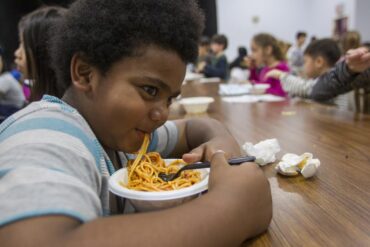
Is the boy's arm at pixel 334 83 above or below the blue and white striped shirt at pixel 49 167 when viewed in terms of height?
below

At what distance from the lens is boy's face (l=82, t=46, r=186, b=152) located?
624 mm

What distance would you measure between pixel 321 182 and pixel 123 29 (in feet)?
1.71

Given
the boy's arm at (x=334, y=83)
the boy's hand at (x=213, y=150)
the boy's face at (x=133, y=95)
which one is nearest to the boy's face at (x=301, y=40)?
the boy's arm at (x=334, y=83)

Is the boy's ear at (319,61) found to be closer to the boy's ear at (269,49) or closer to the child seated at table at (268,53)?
the child seated at table at (268,53)

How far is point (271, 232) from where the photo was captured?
0.54m

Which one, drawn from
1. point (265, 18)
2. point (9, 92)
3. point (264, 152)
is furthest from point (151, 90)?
point (265, 18)

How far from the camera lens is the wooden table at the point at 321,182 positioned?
52 centimetres

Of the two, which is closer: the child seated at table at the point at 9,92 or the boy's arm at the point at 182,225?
the boy's arm at the point at 182,225

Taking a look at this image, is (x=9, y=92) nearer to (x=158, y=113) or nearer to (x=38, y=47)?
(x=38, y=47)

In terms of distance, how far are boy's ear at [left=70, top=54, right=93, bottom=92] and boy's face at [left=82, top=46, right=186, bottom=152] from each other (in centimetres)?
2

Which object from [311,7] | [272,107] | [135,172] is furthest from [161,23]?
[311,7]

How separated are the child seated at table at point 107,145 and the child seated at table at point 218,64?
406 cm

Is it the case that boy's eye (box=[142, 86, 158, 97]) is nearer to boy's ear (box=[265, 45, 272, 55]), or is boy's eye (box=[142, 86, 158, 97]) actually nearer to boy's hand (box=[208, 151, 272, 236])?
boy's hand (box=[208, 151, 272, 236])

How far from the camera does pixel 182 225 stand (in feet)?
1.38
